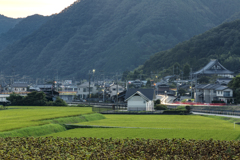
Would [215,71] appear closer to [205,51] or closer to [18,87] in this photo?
[205,51]

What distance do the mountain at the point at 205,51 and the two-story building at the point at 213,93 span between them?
173ft

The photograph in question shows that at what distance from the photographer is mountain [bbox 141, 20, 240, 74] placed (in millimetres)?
139000

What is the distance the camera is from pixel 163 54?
535 feet

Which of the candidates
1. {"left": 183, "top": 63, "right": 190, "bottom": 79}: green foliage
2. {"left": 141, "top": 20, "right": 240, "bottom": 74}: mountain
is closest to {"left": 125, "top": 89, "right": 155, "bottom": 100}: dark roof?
{"left": 183, "top": 63, "right": 190, "bottom": 79}: green foliage

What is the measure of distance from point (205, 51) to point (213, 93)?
→ 241 ft

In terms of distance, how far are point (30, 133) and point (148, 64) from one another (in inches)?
5387

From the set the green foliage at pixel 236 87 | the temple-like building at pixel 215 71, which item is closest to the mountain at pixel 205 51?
the temple-like building at pixel 215 71

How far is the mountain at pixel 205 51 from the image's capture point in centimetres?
13900

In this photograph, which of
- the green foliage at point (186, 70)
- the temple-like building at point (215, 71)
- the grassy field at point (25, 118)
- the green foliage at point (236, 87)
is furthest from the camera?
the green foliage at point (186, 70)

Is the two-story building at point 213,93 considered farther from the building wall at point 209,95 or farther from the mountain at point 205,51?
the mountain at point 205,51

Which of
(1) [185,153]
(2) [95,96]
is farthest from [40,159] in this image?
(2) [95,96]

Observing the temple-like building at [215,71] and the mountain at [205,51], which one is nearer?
the temple-like building at [215,71]

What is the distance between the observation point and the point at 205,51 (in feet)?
484

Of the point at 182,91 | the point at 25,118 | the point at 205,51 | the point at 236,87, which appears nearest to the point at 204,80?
the point at 182,91
